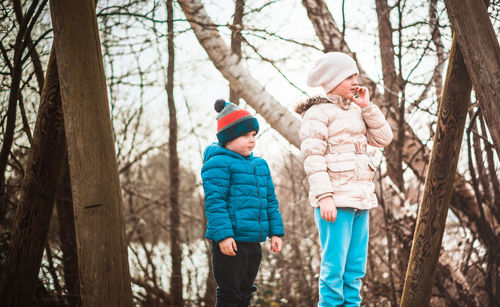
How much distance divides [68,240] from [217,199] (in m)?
3.25

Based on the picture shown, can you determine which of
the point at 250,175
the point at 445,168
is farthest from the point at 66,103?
the point at 445,168

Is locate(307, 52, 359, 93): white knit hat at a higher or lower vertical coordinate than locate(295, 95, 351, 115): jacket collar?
higher

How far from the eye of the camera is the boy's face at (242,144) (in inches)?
102

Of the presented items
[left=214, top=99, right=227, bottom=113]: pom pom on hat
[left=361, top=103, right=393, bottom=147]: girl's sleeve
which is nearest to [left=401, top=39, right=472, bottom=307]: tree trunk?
[left=361, top=103, right=393, bottom=147]: girl's sleeve

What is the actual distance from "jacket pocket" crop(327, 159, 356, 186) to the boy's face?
1.62 ft

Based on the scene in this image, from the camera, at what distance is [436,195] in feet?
9.60

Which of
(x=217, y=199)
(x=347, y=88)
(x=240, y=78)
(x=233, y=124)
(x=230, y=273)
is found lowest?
(x=230, y=273)

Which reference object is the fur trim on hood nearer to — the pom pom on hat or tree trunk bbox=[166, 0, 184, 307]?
the pom pom on hat

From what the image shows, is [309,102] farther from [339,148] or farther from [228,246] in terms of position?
[228,246]

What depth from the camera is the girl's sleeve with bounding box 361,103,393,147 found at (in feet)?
8.44

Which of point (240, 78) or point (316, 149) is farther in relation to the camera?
point (240, 78)

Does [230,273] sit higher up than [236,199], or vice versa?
[236,199]

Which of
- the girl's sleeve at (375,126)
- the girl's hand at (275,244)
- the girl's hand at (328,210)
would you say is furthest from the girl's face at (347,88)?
the girl's hand at (275,244)

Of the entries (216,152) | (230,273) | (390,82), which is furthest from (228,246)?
(390,82)
